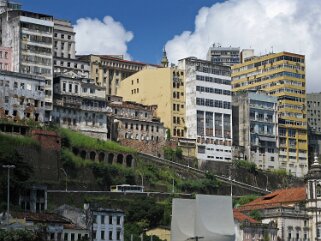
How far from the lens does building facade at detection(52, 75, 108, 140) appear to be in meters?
150

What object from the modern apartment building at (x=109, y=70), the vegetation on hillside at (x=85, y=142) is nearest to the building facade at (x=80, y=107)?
the vegetation on hillside at (x=85, y=142)

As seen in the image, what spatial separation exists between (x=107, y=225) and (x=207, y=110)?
56920 mm

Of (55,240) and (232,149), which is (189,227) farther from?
(232,149)

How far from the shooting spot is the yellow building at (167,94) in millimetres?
168875

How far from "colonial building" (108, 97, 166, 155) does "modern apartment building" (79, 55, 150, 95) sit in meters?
20.0

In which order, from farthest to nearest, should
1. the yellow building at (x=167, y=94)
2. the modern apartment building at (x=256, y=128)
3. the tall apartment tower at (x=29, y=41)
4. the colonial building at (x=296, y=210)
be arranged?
the modern apartment building at (x=256, y=128) < the yellow building at (x=167, y=94) < the tall apartment tower at (x=29, y=41) < the colonial building at (x=296, y=210)

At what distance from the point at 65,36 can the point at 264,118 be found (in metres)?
41.4

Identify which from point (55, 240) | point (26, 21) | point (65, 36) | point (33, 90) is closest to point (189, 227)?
point (55, 240)

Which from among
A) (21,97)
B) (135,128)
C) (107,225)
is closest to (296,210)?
(107,225)

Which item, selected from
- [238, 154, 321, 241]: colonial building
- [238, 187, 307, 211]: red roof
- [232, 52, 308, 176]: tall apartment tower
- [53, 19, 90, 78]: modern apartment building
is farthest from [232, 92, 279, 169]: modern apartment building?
[238, 154, 321, 241]: colonial building

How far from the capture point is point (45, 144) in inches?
5394

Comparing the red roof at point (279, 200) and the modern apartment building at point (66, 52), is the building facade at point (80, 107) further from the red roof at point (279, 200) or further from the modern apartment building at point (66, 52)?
the red roof at point (279, 200)

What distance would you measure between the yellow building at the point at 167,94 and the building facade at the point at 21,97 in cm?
3101

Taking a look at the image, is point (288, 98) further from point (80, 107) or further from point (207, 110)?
point (80, 107)
